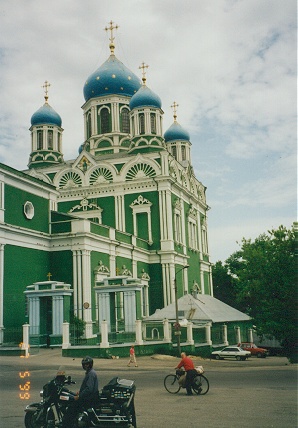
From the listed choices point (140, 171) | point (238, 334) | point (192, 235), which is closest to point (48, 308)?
point (238, 334)

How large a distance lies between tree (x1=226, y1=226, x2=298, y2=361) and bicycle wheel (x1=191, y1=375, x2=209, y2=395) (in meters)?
8.27

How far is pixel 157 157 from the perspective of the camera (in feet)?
119

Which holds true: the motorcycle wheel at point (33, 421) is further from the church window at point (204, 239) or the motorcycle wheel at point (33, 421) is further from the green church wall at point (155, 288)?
the church window at point (204, 239)

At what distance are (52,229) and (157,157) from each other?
11389 millimetres

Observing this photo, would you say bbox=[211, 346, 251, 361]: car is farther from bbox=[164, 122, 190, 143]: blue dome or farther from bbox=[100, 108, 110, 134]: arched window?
bbox=[164, 122, 190, 143]: blue dome

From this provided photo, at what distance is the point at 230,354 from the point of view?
27.2m

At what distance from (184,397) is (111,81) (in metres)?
33.2

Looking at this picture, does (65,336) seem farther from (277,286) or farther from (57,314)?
(277,286)


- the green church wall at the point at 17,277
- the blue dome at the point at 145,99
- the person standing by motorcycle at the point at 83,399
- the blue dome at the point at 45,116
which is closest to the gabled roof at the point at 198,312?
the green church wall at the point at 17,277

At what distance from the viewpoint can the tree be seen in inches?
758

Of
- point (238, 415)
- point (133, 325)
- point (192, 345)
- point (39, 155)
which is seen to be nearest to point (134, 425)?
point (238, 415)

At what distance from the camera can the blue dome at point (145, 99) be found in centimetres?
3784

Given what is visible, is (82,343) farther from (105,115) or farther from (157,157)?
(105,115)

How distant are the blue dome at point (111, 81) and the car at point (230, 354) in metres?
22.6
